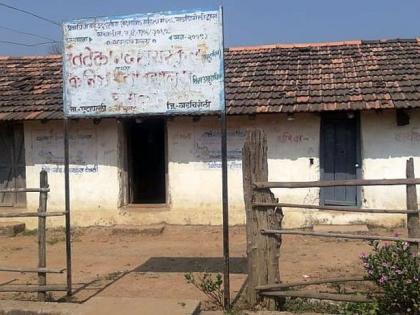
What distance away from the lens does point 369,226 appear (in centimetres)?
1155

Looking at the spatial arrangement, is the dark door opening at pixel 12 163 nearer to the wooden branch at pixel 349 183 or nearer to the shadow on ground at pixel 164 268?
the shadow on ground at pixel 164 268

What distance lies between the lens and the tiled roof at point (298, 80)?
1144 centimetres

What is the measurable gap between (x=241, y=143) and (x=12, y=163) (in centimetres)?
523

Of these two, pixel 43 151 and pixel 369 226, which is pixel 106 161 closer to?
pixel 43 151

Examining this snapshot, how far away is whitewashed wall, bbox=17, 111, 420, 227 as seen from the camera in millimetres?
11734

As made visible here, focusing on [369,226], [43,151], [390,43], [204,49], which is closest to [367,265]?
[204,49]

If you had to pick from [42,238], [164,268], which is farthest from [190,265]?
[42,238]

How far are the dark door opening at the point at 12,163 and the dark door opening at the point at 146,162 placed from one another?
240 cm

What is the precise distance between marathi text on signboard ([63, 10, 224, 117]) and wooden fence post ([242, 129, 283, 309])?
59 cm

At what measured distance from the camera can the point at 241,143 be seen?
12.1 meters

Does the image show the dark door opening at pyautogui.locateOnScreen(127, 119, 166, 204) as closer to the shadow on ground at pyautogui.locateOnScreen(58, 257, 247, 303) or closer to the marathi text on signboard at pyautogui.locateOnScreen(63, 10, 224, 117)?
the shadow on ground at pyautogui.locateOnScreen(58, 257, 247, 303)

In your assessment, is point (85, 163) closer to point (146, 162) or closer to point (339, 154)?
point (146, 162)

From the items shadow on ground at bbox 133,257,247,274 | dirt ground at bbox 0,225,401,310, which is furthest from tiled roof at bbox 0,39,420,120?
shadow on ground at bbox 133,257,247,274

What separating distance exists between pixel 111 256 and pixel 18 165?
14.8 feet
